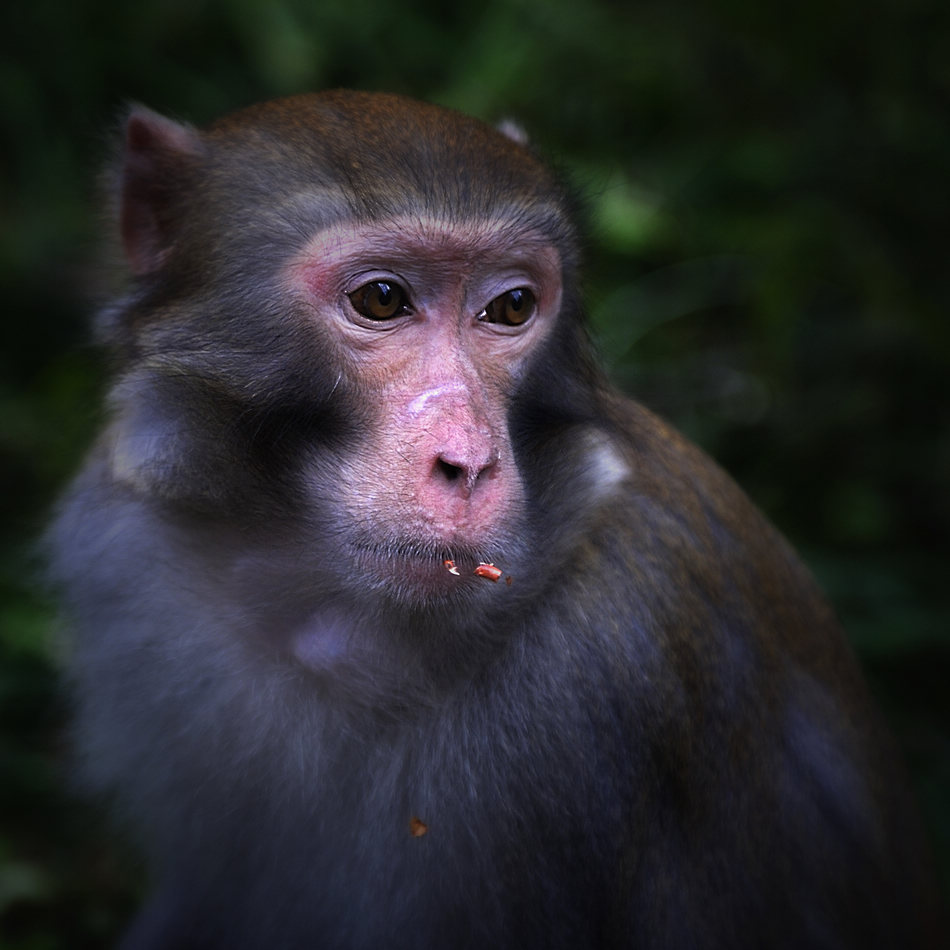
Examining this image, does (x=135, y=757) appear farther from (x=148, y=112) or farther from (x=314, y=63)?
(x=314, y=63)

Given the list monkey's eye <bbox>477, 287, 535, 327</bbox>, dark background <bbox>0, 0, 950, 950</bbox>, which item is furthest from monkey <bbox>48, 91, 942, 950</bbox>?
dark background <bbox>0, 0, 950, 950</bbox>

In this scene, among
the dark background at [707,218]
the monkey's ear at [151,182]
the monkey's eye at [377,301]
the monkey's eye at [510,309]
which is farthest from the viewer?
the dark background at [707,218]

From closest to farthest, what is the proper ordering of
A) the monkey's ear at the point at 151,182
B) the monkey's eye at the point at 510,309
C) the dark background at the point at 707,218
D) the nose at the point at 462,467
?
the nose at the point at 462,467 → the monkey's eye at the point at 510,309 → the monkey's ear at the point at 151,182 → the dark background at the point at 707,218

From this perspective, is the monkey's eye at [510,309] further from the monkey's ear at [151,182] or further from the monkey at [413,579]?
the monkey's ear at [151,182]

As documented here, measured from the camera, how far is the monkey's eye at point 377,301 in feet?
8.08

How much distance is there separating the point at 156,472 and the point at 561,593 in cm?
91

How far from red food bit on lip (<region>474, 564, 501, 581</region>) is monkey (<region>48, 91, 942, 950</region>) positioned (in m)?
0.02

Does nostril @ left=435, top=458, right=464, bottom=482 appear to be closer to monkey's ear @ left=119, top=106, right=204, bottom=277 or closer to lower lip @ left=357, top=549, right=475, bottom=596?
lower lip @ left=357, top=549, right=475, bottom=596

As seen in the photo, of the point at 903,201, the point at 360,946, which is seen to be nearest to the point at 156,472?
the point at 360,946

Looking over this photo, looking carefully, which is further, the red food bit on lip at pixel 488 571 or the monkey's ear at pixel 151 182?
the monkey's ear at pixel 151 182

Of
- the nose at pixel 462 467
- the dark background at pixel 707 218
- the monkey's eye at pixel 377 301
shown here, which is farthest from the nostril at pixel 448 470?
the dark background at pixel 707 218

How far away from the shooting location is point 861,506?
17.1 ft

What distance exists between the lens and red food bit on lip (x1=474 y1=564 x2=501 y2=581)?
2.35m

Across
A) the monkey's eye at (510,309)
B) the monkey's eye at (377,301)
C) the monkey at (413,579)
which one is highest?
the monkey's eye at (510,309)
